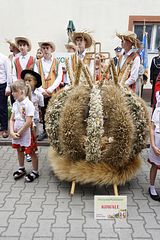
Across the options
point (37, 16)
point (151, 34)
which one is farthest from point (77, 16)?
point (151, 34)

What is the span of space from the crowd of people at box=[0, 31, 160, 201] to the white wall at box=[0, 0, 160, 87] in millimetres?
3814

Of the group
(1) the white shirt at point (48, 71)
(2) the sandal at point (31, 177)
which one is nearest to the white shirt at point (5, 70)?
(1) the white shirt at point (48, 71)

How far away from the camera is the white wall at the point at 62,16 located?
9891mm

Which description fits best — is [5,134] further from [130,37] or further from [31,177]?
[130,37]

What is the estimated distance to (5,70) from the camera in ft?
19.0

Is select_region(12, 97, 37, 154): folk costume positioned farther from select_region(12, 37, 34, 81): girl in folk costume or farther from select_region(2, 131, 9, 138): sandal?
select_region(2, 131, 9, 138): sandal

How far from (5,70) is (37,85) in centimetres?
114

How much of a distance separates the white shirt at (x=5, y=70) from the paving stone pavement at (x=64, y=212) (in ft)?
6.63

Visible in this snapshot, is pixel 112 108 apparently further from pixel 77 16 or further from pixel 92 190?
pixel 77 16

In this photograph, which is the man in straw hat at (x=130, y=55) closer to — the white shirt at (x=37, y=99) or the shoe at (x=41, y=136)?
the white shirt at (x=37, y=99)

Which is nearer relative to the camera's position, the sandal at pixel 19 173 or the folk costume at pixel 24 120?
the folk costume at pixel 24 120

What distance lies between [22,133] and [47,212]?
3.68 ft

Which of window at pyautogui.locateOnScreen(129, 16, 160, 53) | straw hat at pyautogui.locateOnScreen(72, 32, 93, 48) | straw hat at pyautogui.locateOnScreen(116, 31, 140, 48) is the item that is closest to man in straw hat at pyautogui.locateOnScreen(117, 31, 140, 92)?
straw hat at pyautogui.locateOnScreen(116, 31, 140, 48)

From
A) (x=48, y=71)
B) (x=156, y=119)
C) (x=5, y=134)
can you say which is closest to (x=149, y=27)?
(x=48, y=71)
